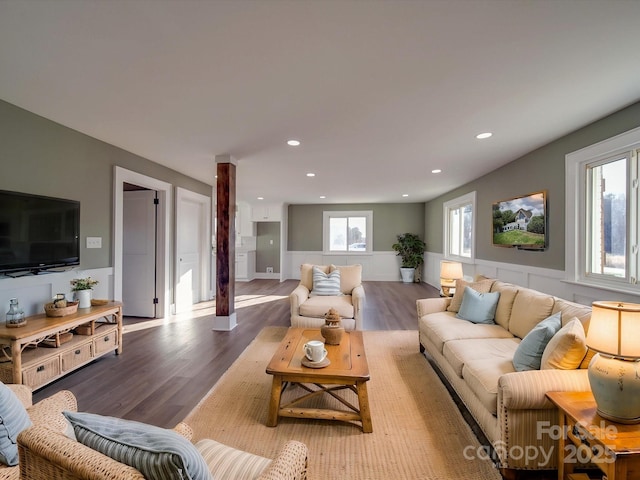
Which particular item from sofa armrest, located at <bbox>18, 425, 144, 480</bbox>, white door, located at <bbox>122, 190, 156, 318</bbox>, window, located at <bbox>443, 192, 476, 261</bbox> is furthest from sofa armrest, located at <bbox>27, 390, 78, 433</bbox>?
window, located at <bbox>443, 192, 476, 261</bbox>

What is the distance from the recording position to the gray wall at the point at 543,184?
2.76 metres

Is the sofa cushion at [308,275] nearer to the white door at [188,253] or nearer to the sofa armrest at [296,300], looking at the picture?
the sofa armrest at [296,300]

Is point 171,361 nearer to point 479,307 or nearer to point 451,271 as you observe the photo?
point 479,307

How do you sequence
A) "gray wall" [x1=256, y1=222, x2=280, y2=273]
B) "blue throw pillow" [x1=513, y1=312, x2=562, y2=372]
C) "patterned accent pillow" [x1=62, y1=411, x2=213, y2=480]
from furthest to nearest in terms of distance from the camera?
"gray wall" [x1=256, y1=222, x2=280, y2=273] < "blue throw pillow" [x1=513, y1=312, x2=562, y2=372] < "patterned accent pillow" [x1=62, y1=411, x2=213, y2=480]

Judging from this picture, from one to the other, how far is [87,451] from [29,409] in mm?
890

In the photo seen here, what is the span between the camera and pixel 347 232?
9.08m

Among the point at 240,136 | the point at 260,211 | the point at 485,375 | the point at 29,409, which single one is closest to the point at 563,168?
the point at 485,375

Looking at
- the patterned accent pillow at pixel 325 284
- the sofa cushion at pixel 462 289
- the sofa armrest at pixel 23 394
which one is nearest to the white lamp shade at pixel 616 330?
the sofa cushion at pixel 462 289

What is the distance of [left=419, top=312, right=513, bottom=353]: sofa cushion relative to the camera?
260 cm

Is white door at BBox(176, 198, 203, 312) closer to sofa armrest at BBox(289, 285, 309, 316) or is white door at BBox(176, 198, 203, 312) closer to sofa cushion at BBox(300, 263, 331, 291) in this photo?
sofa cushion at BBox(300, 263, 331, 291)

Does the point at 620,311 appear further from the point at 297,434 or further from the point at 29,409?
the point at 29,409

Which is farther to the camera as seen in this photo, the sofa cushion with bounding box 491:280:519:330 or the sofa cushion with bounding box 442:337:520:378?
the sofa cushion with bounding box 491:280:519:330

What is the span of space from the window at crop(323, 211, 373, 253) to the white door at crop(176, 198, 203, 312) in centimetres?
420

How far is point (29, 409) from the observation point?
1305mm
